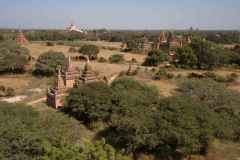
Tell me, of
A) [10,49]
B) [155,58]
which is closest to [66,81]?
[155,58]

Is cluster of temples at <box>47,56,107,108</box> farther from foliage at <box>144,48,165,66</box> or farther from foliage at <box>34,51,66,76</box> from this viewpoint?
foliage at <box>144,48,165,66</box>

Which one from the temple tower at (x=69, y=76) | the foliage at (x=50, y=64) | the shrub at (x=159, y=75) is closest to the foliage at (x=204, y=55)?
the shrub at (x=159, y=75)

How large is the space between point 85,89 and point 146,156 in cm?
771

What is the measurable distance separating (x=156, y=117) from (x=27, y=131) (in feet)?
27.1

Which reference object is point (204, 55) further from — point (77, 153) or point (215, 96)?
point (77, 153)

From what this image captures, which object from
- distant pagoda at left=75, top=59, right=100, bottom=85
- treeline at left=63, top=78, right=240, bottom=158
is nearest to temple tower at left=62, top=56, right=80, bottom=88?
distant pagoda at left=75, top=59, right=100, bottom=85

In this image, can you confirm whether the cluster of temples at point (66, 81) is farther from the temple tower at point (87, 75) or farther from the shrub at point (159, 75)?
the shrub at point (159, 75)

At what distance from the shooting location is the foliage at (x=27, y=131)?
11719mm

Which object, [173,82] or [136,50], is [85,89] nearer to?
[173,82]

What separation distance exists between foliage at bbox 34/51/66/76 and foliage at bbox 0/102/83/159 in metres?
16.7

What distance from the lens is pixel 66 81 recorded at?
23469mm

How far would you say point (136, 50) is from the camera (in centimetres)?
6072

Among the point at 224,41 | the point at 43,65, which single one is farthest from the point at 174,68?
the point at 224,41

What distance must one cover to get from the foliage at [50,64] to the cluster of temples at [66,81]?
8.31 meters
